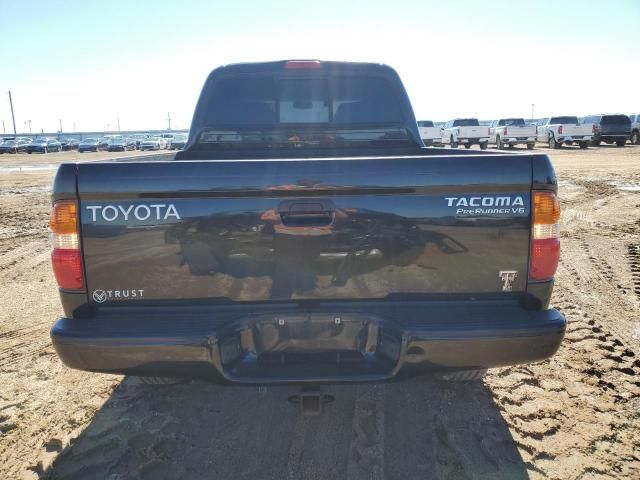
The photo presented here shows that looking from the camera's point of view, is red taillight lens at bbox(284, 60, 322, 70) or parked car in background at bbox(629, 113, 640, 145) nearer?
red taillight lens at bbox(284, 60, 322, 70)

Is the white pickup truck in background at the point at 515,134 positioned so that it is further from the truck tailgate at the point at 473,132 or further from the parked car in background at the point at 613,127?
the parked car in background at the point at 613,127

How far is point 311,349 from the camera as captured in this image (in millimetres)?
2236

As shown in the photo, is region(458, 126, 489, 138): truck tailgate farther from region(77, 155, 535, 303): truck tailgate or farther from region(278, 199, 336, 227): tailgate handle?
region(278, 199, 336, 227): tailgate handle

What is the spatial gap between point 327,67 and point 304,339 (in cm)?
257

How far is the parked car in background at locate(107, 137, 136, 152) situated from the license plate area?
5206cm

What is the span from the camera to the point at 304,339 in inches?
87.6

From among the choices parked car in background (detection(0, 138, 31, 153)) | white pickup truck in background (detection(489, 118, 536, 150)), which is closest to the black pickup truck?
white pickup truck in background (detection(489, 118, 536, 150))

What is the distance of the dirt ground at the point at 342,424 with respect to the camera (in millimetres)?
2396

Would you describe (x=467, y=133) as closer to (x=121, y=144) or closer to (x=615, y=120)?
(x=615, y=120)

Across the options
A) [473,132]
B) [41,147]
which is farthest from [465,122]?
[41,147]

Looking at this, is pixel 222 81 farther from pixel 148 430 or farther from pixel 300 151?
pixel 148 430

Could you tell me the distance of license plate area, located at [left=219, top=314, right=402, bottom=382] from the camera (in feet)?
7.06

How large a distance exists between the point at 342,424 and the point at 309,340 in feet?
2.76

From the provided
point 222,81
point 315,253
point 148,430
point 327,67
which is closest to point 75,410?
point 148,430
